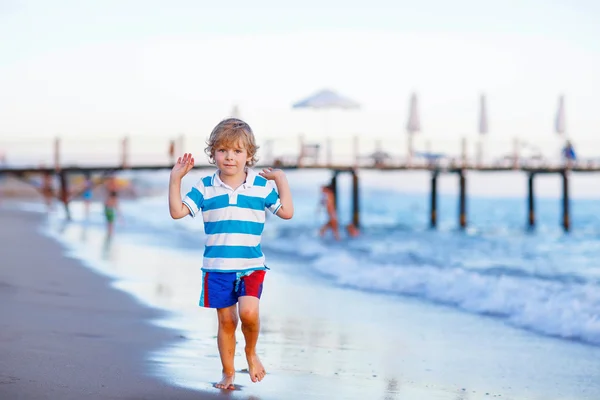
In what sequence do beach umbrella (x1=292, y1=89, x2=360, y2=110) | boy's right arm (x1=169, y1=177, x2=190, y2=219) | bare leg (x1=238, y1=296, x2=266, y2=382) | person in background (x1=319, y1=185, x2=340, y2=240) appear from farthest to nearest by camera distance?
beach umbrella (x1=292, y1=89, x2=360, y2=110) → person in background (x1=319, y1=185, x2=340, y2=240) → bare leg (x1=238, y1=296, x2=266, y2=382) → boy's right arm (x1=169, y1=177, x2=190, y2=219)

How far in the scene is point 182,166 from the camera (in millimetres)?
4387

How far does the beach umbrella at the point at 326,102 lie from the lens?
30.4 meters

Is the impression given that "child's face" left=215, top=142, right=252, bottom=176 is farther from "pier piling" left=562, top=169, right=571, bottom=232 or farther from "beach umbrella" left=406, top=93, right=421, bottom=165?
"pier piling" left=562, top=169, right=571, bottom=232

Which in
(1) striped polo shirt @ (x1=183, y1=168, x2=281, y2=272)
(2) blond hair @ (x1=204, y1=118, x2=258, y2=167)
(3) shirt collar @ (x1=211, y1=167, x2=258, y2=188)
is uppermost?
(2) blond hair @ (x1=204, y1=118, x2=258, y2=167)

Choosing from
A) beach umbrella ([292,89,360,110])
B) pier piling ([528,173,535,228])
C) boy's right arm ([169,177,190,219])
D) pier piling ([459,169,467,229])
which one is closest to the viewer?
boy's right arm ([169,177,190,219])

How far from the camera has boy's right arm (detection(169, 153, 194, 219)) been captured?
4.30m

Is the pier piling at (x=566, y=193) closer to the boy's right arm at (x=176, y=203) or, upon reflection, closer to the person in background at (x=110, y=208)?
the person in background at (x=110, y=208)

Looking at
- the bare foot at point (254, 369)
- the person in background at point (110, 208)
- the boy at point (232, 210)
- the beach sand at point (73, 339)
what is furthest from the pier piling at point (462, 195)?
the boy at point (232, 210)

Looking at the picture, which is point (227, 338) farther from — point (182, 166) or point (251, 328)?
point (182, 166)

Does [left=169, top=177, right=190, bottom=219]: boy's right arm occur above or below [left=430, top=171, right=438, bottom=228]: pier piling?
above

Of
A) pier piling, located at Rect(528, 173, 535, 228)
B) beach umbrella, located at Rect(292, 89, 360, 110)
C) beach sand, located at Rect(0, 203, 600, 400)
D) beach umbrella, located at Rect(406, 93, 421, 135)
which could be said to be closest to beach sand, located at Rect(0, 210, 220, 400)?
beach sand, located at Rect(0, 203, 600, 400)

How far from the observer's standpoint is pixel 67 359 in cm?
505

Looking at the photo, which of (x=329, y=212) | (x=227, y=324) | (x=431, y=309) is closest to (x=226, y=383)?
(x=227, y=324)

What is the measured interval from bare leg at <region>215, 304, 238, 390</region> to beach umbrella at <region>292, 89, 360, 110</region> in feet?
85.1
